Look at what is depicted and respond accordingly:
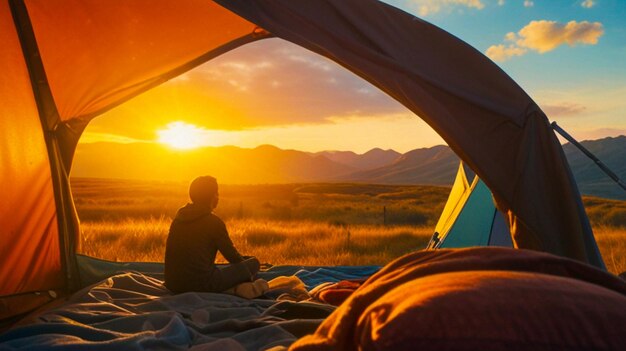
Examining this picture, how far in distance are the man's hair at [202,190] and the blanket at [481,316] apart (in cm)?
338

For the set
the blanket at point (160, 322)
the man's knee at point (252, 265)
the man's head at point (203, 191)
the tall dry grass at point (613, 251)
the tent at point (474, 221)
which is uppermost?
the man's head at point (203, 191)

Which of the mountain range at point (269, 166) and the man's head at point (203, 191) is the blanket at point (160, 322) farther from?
the mountain range at point (269, 166)

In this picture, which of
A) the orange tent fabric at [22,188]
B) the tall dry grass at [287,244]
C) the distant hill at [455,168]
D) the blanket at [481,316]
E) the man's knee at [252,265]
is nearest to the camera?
the blanket at [481,316]

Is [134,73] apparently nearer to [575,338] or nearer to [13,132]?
[13,132]

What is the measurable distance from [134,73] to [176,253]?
1.87 meters

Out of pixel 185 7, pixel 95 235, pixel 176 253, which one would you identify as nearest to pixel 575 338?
pixel 176 253

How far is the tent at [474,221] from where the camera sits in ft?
20.9

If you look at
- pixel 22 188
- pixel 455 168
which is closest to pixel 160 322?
pixel 22 188

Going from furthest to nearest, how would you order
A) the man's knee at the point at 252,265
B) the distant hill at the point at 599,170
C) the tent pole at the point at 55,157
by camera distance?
the distant hill at the point at 599,170 < the man's knee at the point at 252,265 < the tent pole at the point at 55,157

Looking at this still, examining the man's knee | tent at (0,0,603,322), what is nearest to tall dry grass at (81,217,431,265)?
tent at (0,0,603,322)

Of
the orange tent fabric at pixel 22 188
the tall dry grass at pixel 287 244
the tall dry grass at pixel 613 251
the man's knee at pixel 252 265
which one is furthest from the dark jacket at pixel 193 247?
the tall dry grass at pixel 613 251

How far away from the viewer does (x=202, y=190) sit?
4.80m

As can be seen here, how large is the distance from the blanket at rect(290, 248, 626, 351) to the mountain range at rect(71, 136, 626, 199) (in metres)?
77.1

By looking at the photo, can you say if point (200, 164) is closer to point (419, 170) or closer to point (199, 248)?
point (419, 170)
